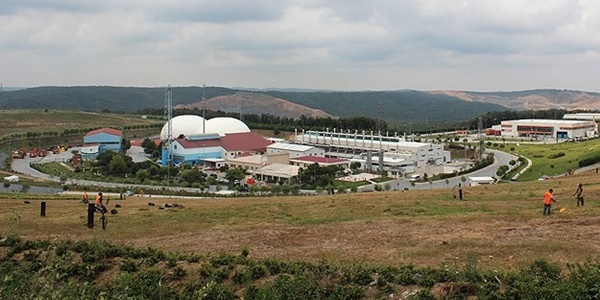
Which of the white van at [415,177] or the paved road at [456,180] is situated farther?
the white van at [415,177]

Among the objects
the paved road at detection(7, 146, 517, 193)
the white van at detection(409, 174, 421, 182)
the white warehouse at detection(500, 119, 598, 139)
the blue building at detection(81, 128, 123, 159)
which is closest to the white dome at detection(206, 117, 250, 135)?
the paved road at detection(7, 146, 517, 193)

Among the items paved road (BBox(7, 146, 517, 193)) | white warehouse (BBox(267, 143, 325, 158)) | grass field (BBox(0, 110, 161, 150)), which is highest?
grass field (BBox(0, 110, 161, 150))

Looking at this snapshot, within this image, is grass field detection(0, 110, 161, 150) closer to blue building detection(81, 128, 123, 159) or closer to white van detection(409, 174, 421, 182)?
blue building detection(81, 128, 123, 159)

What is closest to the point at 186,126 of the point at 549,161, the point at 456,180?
the point at 456,180

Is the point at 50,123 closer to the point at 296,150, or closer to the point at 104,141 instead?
the point at 104,141

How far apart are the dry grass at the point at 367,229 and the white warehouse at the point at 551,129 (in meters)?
68.9

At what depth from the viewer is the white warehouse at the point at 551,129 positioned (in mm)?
84000

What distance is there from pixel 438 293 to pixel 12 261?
344 inches

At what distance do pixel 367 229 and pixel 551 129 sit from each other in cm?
8019

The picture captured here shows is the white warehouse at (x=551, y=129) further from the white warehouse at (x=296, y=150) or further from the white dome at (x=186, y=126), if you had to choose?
the white dome at (x=186, y=126)

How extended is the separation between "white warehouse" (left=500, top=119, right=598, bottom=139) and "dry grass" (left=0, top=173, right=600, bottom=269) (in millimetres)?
68876

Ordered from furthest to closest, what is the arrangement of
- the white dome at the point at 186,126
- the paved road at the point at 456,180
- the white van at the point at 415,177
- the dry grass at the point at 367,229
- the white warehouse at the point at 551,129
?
the white warehouse at the point at 551,129
the white dome at the point at 186,126
the white van at the point at 415,177
the paved road at the point at 456,180
the dry grass at the point at 367,229

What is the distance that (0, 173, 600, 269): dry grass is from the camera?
38.7ft

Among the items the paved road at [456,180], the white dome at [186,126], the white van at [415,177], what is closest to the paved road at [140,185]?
the paved road at [456,180]
